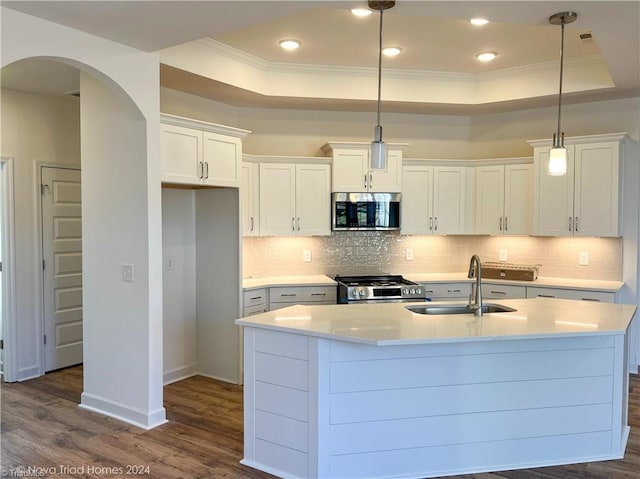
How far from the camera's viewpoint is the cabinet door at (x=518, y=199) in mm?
5195

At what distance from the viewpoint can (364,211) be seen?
5234 mm

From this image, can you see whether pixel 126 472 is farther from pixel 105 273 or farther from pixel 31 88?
pixel 31 88

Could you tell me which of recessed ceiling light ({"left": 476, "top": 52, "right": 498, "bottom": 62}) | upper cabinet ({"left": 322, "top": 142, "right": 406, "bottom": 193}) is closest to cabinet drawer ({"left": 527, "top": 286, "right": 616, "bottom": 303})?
upper cabinet ({"left": 322, "top": 142, "right": 406, "bottom": 193})

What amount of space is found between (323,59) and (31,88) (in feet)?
8.95

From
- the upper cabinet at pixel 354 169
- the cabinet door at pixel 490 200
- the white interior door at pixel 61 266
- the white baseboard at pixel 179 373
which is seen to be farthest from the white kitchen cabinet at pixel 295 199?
the white interior door at pixel 61 266

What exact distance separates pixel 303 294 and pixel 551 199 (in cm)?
261

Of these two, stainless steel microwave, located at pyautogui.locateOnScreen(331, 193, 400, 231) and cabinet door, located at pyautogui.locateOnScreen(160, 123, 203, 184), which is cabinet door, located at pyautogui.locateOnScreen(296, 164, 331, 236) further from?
cabinet door, located at pyautogui.locateOnScreen(160, 123, 203, 184)

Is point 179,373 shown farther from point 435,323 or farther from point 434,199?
point 434,199

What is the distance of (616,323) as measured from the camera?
9.66 ft

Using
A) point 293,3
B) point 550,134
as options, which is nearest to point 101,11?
point 293,3

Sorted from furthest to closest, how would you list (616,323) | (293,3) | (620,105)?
(620,105), (616,323), (293,3)

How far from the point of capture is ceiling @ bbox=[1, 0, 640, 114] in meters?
2.82

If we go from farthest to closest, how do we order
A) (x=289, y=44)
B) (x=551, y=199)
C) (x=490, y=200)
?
(x=490, y=200) < (x=551, y=199) < (x=289, y=44)

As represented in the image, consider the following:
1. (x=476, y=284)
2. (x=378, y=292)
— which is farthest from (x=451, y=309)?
(x=378, y=292)
